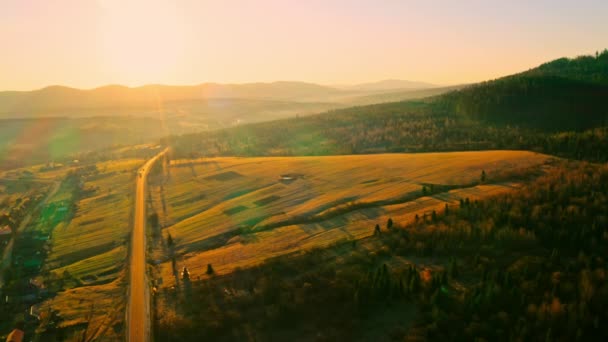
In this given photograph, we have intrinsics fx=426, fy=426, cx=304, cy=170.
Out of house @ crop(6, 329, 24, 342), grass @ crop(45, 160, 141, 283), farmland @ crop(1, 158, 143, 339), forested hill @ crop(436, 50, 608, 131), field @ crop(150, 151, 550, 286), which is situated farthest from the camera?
forested hill @ crop(436, 50, 608, 131)

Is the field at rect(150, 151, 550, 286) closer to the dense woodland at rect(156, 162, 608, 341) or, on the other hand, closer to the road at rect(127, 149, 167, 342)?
the road at rect(127, 149, 167, 342)

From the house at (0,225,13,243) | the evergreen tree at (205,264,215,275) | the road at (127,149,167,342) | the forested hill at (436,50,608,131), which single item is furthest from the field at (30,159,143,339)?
the forested hill at (436,50,608,131)

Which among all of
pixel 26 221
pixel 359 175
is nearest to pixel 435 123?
pixel 359 175

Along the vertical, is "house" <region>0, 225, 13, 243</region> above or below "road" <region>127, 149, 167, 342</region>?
above

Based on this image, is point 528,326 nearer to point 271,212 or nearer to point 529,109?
point 271,212

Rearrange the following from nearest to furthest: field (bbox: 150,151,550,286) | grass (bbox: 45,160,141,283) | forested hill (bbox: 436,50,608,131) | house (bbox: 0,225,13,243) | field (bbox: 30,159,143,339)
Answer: field (bbox: 30,159,143,339), field (bbox: 150,151,550,286), grass (bbox: 45,160,141,283), house (bbox: 0,225,13,243), forested hill (bbox: 436,50,608,131)

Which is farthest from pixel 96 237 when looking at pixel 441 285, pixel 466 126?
pixel 466 126

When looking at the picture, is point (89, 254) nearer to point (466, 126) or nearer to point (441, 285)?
point (441, 285)
